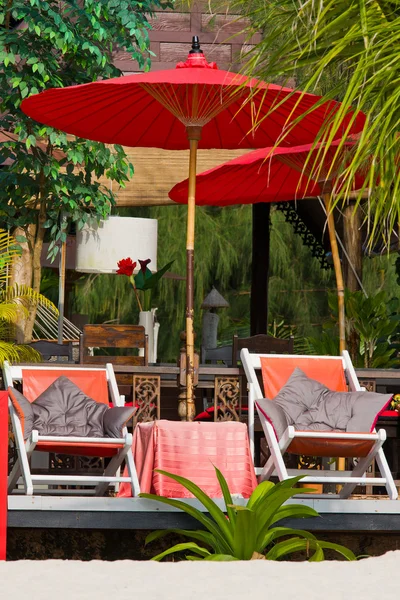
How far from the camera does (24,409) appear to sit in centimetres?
517

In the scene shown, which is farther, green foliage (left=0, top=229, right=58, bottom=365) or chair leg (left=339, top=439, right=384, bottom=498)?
green foliage (left=0, top=229, right=58, bottom=365)

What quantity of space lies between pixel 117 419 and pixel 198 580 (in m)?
1.77

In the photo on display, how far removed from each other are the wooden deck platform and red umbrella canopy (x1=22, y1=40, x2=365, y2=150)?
1870mm

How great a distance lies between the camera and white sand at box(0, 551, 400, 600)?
10.6 ft

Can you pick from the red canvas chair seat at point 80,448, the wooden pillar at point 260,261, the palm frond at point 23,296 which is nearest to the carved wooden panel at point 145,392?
the red canvas chair seat at point 80,448

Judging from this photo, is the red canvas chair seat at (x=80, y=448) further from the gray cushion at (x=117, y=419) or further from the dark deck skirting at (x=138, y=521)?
the dark deck skirting at (x=138, y=521)

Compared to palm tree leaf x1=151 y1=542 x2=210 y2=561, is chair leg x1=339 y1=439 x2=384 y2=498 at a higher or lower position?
higher

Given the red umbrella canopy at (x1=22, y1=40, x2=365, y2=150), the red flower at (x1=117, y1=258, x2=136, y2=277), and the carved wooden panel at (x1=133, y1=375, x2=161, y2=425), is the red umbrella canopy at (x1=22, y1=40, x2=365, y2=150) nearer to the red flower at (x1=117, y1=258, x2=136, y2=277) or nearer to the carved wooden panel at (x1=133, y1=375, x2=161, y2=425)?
the red flower at (x1=117, y1=258, x2=136, y2=277)

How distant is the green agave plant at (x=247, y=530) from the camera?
4.37 meters

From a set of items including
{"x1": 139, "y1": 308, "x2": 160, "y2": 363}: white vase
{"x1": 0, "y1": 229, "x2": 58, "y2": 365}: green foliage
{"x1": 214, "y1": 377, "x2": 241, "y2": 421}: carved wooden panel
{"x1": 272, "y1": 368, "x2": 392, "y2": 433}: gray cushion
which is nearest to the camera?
{"x1": 272, "y1": 368, "x2": 392, "y2": 433}: gray cushion

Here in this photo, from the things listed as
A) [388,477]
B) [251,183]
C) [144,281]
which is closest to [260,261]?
[144,281]

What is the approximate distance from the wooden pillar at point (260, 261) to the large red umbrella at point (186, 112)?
438 centimetres

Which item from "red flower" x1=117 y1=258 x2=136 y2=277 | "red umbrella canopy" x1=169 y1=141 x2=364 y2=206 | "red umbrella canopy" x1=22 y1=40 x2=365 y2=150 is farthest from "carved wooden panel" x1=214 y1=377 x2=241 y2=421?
"red flower" x1=117 y1=258 x2=136 y2=277

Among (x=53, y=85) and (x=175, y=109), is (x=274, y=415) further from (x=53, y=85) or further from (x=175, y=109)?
(x=53, y=85)
